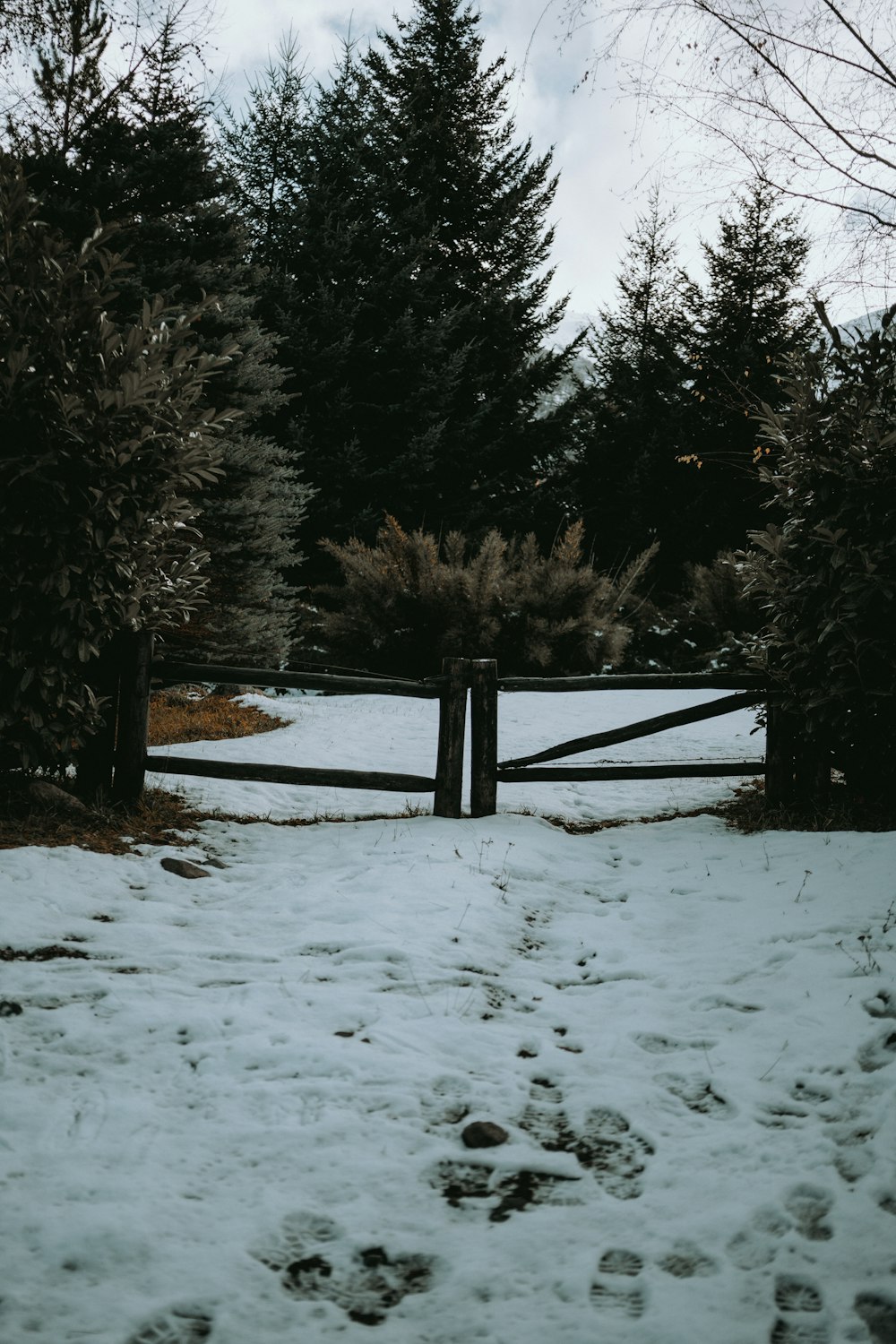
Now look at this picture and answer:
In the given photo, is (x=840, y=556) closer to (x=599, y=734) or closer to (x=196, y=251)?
(x=599, y=734)

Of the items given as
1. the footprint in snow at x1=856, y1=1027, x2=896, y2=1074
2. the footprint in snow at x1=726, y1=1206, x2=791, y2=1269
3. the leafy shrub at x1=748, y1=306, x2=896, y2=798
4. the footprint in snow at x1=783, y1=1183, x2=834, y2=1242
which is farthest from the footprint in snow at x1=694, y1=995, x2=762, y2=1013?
the leafy shrub at x1=748, y1=306, x2=896, y2=798

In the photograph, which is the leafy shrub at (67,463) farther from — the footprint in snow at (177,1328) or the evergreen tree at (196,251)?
the evergreen tree at (196,251)

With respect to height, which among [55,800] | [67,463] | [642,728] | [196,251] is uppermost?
[196,251]

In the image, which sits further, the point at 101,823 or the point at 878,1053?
the point at 101,823

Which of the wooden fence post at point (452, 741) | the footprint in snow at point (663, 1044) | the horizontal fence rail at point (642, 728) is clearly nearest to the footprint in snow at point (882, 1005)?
the footprint in snow at point (663, 1044)

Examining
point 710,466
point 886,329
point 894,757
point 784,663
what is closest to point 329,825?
point 784,663

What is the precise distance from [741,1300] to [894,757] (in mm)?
3936

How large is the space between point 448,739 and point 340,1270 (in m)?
3.81

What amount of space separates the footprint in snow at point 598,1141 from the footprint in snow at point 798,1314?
0.42 meters

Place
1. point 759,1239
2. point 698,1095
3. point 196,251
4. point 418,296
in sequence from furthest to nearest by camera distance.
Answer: point 418,296, point 196,251, point 698,1095, point 759,1239

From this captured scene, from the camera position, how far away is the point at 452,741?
567 cm

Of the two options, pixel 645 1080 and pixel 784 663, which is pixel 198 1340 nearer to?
pixel 645 1080

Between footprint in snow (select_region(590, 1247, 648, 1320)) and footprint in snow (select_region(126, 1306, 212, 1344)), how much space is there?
2.74 feet

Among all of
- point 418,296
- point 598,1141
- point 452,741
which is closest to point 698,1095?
point 598,1141
